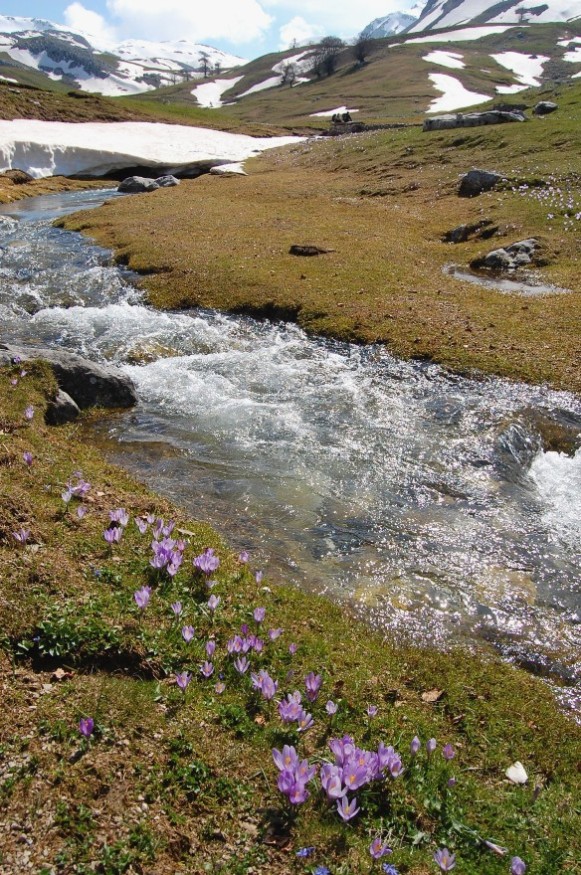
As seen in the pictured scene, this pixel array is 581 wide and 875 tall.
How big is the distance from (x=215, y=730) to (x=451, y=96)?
183 meters

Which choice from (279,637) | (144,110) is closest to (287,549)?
(279,637)

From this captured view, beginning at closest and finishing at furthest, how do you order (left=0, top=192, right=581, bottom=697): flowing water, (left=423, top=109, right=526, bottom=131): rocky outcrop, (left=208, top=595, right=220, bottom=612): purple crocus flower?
1. (left=208, top=595, right=220, bottom=612): purple crocus flower
2. (left=0, top=192, right=581, bottom=697): flowing water
3. (left=423, top=109, right=526, bottom=131): rocky outcrop

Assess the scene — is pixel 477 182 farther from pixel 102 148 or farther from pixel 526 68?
pixel 526 68

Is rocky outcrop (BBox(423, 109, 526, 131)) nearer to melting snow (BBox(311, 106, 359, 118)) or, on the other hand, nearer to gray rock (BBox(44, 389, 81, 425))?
Answer: gray rock (BBox(44, 389, 81, 425))

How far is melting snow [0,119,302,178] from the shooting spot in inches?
2648

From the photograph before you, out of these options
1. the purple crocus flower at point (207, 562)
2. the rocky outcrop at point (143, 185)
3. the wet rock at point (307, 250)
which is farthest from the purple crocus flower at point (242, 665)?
the rocky outcrop at point (143, 185)

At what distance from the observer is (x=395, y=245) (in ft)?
94.8

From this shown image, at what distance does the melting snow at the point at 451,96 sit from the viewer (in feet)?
471

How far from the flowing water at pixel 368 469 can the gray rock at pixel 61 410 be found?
0.81 m

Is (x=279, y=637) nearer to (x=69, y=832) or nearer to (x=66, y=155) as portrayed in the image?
(x=69, y=832)

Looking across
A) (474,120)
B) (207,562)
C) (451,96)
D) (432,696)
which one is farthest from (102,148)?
(451,96)

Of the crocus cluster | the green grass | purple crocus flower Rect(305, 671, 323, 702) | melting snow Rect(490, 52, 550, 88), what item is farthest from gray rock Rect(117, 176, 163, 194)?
melting snow Rect(490, 52, 550, 88)

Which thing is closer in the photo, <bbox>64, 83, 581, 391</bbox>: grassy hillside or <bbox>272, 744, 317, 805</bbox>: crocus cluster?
<bbox>272, 744, 317, 805</bbox>: crocus cluster

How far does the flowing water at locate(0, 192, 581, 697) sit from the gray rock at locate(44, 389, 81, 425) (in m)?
0.81
